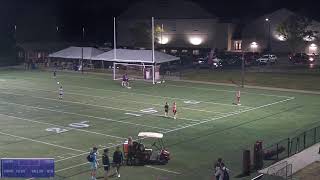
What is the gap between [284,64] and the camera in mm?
79812

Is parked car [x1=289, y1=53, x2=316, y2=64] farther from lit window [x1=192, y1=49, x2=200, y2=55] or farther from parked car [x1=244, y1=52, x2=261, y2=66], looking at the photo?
lit window [x1=192, y1=49, x2=200, y2=55]

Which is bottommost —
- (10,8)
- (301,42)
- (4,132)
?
(4,132)

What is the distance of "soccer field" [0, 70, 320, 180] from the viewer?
2716cm

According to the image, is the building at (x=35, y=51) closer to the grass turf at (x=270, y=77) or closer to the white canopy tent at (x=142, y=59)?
the white canopy tent at (x=142, y=59)

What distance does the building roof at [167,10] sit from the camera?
4090 inches

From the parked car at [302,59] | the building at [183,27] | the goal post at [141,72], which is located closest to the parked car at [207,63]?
the parked car at [302,59]

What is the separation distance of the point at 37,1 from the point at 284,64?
6000 centimetres

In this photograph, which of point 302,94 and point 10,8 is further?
point 10,8

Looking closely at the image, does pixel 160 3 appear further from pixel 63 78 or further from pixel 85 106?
pixel 85 106

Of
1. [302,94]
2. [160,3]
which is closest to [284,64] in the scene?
[302,94]

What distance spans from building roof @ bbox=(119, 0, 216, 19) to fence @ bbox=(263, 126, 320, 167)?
72.5 metres

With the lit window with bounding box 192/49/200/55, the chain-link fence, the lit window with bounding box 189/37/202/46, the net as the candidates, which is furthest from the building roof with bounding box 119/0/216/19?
the chain-link fence

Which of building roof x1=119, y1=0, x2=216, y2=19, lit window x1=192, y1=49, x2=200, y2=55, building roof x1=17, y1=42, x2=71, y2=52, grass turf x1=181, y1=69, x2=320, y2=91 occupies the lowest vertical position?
grass turf x1=181, y1=69, x2=320, y2=91

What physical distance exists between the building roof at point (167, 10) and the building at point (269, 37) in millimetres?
7410
